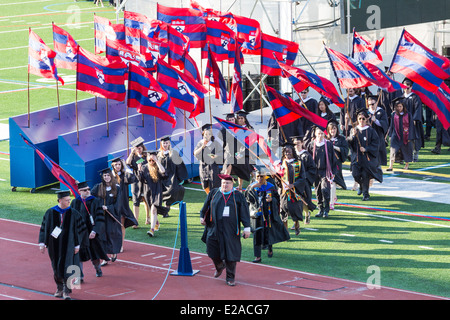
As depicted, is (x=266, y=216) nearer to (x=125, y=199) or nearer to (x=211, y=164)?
(x=125, y=199)

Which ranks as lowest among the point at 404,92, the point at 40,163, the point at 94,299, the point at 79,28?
the point at 94,299

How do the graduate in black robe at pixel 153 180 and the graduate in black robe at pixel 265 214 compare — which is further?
the graduate in black robe at pixel 153 180

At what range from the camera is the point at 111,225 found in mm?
14758

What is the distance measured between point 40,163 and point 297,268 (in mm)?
7859

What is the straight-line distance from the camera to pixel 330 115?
811 inches

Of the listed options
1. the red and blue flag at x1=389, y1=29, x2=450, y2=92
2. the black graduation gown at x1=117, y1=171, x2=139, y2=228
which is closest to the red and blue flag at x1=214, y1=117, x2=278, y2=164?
the black graduation gown at x1=117, y1=171, x2=139, y2=228

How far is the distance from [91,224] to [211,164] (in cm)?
437

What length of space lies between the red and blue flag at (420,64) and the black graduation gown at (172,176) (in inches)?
200

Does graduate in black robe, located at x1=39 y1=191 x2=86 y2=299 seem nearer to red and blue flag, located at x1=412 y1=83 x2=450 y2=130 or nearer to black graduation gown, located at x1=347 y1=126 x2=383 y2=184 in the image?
black graduation gown, located at x1=347 y1=126 x2=383 y2=184

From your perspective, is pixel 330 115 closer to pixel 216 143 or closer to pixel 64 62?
pixel 216 143

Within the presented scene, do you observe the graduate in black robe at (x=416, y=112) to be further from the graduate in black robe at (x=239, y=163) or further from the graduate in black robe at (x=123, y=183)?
the graduate in black robe at (x=123, y=183)

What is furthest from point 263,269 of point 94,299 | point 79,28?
point 79,28

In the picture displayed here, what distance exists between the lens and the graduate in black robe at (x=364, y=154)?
62.7ft

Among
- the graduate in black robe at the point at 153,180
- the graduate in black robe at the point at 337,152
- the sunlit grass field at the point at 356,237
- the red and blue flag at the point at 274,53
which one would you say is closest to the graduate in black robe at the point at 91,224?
the sunlit grass field at the point at 356,237
